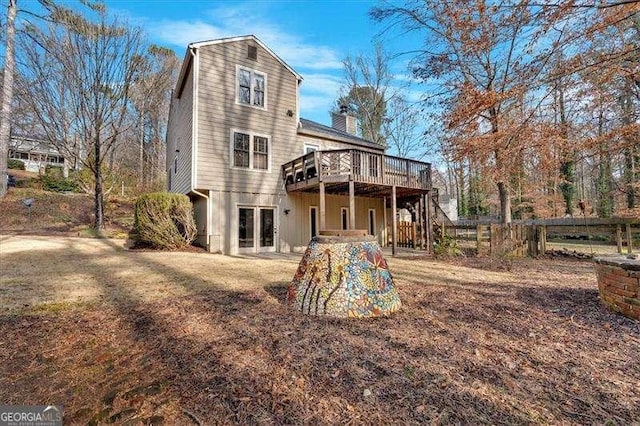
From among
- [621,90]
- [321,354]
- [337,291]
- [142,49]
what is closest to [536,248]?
[621,90]

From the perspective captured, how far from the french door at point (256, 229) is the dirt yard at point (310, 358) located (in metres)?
6.69

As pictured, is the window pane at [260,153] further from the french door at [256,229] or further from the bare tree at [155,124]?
the bare tree at [155,124]

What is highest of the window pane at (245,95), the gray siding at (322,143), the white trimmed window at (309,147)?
the window pane at (245,95)

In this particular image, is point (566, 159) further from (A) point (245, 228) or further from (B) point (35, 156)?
(B) point (35, 156)

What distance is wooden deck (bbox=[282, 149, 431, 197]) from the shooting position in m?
10.5

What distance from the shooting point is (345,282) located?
12.8 ft

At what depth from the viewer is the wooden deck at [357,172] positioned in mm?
10531

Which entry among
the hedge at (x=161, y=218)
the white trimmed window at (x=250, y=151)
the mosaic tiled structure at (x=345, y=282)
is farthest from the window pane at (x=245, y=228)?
the mosaic tiled structure at (x=345, y=282)

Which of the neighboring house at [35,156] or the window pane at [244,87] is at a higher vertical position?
the neighboring house at [35,156]

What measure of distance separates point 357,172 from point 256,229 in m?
4.64

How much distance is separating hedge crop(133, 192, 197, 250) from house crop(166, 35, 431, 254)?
83 centimetres

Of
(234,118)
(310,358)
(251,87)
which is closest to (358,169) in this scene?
(234,118)

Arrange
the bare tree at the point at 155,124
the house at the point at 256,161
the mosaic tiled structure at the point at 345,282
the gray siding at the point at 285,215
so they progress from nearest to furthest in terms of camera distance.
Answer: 1. the mosaic tiled structure at the point at 345,282
2. the house at the point at 256,161
3. the gray siding at the point at 285,215
4. the bare tree at the point at 155,124

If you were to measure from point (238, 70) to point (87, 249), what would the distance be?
835cm
